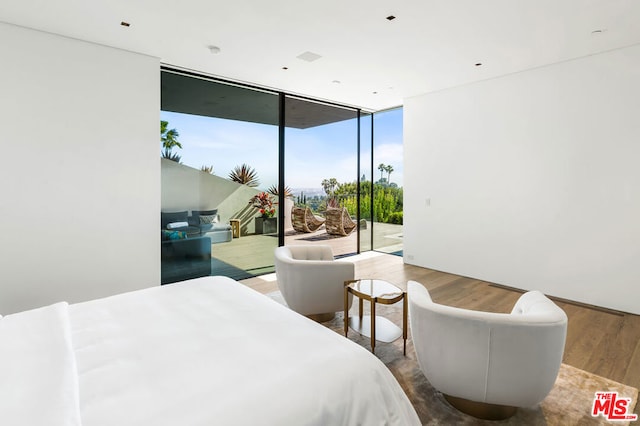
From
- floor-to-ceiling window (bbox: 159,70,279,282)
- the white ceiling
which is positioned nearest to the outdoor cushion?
floor-to-ceiling window (bbox: 159,70,279,282)

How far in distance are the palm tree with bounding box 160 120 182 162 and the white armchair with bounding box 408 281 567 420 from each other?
3580 millimetres

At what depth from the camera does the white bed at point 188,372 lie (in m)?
1.16

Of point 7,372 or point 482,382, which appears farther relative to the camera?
point 482,382

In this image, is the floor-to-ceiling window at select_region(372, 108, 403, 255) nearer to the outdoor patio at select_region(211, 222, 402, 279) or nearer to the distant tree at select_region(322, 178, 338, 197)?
the outdoor patio at select_region(211, 222, 402, 279)

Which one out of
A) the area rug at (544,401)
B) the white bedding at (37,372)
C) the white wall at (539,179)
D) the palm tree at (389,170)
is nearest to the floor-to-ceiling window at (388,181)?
the palm tree at (389,170)

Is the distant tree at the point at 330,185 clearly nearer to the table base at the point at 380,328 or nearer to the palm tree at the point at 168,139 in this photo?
the palm tree at the point at 168,139

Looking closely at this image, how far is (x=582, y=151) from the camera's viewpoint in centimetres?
387

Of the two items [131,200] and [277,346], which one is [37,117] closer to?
[131,200]

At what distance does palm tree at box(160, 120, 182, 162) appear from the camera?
4117 millimetres

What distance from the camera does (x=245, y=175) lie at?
4832 mm

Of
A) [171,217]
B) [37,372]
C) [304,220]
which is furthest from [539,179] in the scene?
[37,372]

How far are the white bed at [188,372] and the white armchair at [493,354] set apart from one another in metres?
0.50

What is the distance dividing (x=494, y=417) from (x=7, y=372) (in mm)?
2465

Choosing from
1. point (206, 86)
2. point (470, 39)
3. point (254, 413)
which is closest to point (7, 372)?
point (254, 413)
